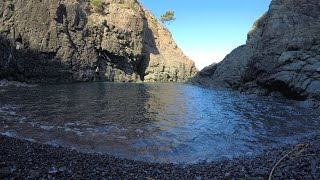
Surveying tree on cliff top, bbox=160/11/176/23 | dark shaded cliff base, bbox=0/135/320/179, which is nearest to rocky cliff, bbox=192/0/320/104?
dark shaded cliff base, bbox=0/135/320/179

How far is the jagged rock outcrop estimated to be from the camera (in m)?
42.7

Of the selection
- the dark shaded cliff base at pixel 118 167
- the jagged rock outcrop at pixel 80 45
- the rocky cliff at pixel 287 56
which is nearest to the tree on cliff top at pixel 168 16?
the jagged rock outcrop at pixel 80 45

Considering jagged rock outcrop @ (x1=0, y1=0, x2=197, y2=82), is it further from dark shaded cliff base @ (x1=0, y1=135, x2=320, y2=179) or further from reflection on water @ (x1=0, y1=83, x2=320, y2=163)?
dark shaded cliff base @ (x1=0, y1=135, x2=320, y2=179)

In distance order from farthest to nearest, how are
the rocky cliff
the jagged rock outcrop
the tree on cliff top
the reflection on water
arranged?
the tree on cliff top
the jagged rock outcrop
the rocky cliff
the reflection on water

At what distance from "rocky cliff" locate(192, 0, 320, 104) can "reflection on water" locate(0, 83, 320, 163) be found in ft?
24.9

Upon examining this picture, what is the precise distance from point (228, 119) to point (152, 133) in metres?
6.19

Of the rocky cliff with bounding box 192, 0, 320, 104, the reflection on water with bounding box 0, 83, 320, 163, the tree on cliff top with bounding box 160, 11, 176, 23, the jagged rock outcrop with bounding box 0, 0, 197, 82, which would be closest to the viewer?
the reflection on water with bounding box 0, 83, 320, 163

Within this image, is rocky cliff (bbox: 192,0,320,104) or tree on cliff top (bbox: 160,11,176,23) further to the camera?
tree on cliff top (bbox: 160,11,176,23)

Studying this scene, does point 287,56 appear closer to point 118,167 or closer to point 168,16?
point 118,167

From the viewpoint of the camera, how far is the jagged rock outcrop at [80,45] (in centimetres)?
4266

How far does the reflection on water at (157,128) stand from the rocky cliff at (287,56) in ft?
24.9

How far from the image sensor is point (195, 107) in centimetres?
2412

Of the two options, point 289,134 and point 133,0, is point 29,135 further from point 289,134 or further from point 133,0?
point 133,0

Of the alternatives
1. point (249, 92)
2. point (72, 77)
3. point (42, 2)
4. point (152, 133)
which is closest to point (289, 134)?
point (152, 133)
